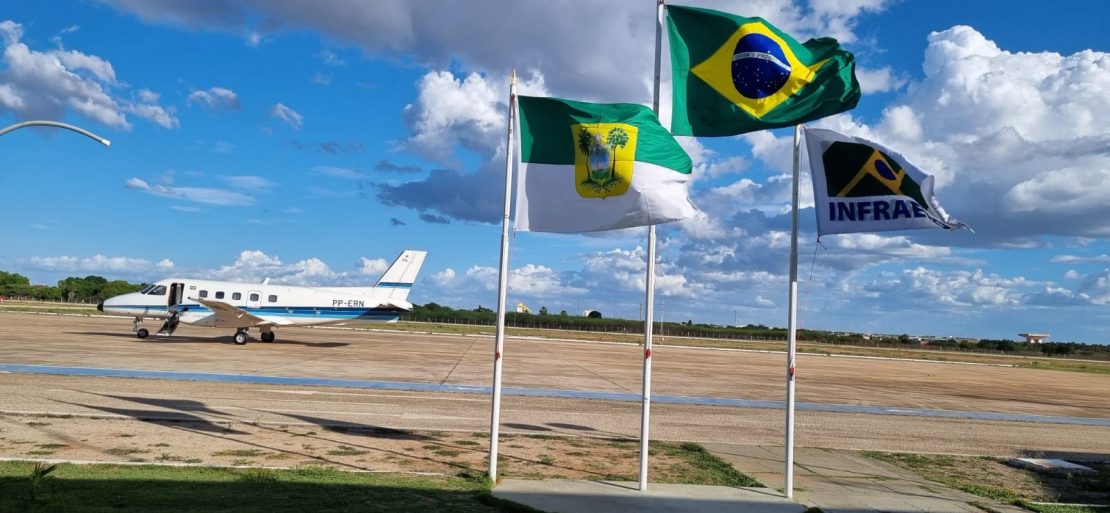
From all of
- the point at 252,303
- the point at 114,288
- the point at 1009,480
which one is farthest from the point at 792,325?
the point at 114,288

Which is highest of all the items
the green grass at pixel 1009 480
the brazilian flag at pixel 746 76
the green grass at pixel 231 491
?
the brazilian flag at pixel 746 76

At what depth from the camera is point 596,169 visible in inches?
332

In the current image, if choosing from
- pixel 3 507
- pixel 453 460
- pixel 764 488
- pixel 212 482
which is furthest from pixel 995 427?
pixel 3 507

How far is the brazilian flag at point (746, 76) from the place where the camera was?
8641 mm

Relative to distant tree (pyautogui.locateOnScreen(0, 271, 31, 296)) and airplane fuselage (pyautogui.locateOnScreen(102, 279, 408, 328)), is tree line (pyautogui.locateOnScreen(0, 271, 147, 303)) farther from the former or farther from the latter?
airplane fuselage (pyautogui.locateOnScreen(102, 279, 408, 328))

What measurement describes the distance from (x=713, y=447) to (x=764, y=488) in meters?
3.09

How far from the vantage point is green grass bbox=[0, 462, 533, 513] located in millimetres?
6504

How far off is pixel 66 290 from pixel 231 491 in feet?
491

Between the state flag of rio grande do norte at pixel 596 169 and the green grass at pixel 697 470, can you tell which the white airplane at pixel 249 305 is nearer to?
the green grass at pixel 697 470

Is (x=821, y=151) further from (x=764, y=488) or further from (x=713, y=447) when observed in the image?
(x=713, y=447)

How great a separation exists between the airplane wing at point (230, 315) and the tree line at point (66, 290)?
100234mm

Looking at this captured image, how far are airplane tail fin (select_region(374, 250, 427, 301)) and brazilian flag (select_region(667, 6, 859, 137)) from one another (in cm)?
3009

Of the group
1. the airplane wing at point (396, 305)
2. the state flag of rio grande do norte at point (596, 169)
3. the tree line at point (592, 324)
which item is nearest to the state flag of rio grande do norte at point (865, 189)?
the state flag of rio grande do norte at point (596, 169)

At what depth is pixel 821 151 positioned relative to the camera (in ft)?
28.4
